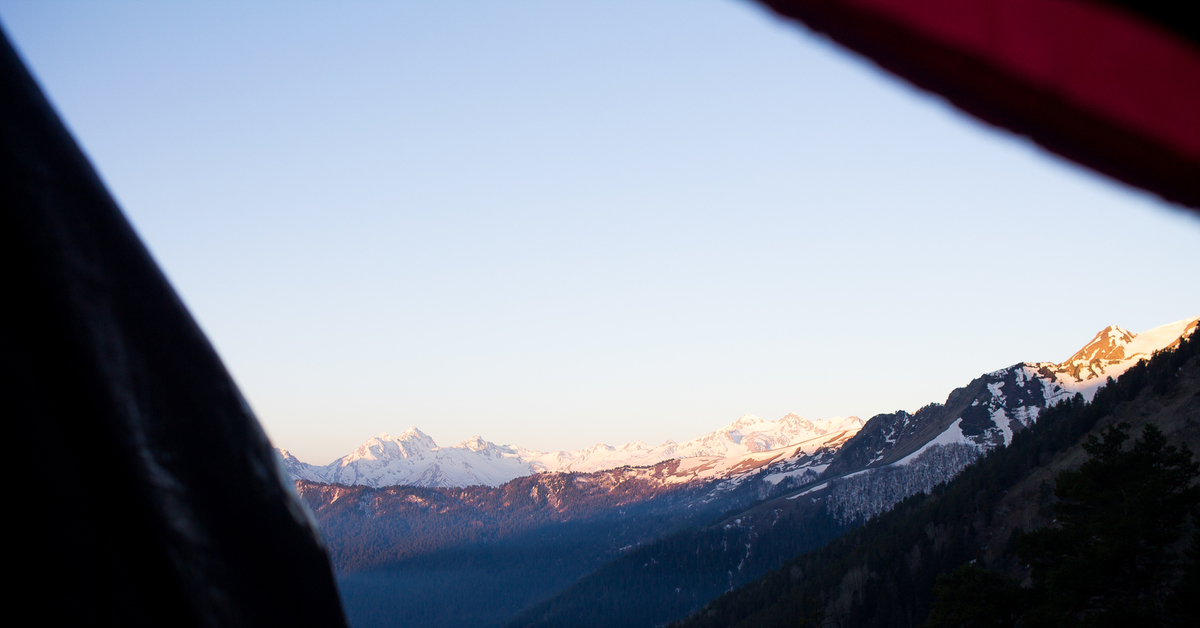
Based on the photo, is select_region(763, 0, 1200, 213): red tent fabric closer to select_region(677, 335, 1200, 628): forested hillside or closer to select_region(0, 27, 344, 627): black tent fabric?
select_region(0, 27, 344, 627): black tent fabric

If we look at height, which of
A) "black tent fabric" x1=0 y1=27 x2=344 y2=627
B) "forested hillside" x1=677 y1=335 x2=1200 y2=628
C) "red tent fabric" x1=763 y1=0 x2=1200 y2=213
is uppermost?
"red tent fabric" x1=763 y1=0 x2=1200 y2=213

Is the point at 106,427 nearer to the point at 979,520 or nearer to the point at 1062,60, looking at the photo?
the point at 1062,60

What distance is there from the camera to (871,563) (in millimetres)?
85875

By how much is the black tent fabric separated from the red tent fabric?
1093 mm

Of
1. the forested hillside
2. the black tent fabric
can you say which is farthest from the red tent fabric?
the forested hillside

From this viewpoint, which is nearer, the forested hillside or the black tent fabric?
the black tent fabric

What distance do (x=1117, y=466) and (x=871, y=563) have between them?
2523 inches

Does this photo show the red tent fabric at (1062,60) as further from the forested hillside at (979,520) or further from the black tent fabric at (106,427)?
the forested hillside at (979,520)

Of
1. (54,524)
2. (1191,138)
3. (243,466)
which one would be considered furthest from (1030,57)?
(54,524)

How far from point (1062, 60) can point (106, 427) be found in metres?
1.46

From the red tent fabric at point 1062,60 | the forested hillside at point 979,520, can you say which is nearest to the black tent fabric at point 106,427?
the red tent fabric at point 1062,60

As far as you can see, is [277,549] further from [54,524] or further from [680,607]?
[680,607]

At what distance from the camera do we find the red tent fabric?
105 cm

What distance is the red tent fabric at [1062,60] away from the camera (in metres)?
1.05
